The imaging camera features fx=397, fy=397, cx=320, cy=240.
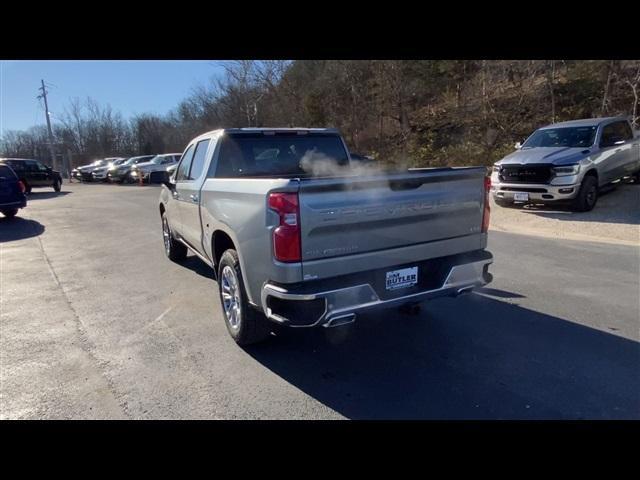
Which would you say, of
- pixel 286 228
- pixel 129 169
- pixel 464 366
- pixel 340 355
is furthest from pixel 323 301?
pixel 129 169

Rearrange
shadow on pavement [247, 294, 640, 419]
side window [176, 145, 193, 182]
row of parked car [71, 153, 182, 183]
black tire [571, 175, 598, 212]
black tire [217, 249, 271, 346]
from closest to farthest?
shadow on pavement [247, 294, 640, 419], black tire [217, 249, 271, 346], side window [176, 145, 193, 182], black tire [571, 175, 598, 212], row of parked car [71, 153, 182, 183]

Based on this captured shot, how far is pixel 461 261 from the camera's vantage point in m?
3.46

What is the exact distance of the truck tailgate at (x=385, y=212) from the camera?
9.23 feet

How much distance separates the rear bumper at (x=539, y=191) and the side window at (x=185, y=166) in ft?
24.2

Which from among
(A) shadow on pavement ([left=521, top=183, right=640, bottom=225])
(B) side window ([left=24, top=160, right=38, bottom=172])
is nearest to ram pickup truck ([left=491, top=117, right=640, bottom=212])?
(A) shadow on pavement ([left=521, top=183, right=640, bottom=225])

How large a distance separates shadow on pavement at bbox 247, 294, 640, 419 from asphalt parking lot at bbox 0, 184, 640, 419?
0.04ft

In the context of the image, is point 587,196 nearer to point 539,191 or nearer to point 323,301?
point 539,191

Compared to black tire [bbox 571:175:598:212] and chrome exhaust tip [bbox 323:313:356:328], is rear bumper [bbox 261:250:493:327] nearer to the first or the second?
chrome exhaust tip [bbox 323:313:356:328]

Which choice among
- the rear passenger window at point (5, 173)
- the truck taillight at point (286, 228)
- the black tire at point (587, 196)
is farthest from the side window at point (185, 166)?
the rear passenger window at point (5, 173)

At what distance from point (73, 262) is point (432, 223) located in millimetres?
6715

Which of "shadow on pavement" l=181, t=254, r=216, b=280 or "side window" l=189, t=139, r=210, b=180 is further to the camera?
"shadow on pavement" l=181, t=254, r=216, b=280

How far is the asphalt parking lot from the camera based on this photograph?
2807 millimetres
